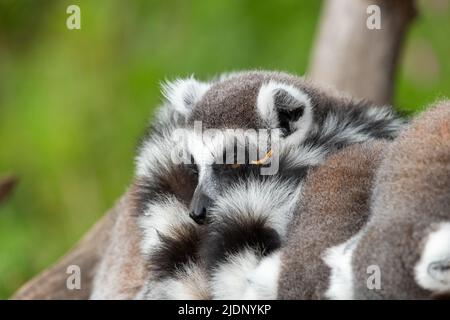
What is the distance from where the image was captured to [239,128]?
11.5 ft

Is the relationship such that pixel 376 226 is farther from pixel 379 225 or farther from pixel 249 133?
pixel 249 133

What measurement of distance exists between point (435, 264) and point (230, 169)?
3.66 feet

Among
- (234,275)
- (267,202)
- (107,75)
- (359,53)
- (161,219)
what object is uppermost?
(359,53)

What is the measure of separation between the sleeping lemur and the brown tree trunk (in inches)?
66.6

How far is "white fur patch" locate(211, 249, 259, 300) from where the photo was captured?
2.89m

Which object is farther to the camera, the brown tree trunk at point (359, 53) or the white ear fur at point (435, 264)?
the brown tree trunk at point (359, 53)

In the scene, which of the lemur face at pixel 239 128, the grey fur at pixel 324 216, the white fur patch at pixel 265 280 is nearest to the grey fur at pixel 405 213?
the grey fur at pixel 324 216

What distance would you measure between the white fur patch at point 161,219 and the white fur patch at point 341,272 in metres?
0.82

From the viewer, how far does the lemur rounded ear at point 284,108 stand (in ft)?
11.4

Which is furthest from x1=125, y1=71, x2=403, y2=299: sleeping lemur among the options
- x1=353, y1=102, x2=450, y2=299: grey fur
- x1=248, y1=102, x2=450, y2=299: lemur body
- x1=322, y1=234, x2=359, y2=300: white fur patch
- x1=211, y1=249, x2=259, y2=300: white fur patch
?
x1=353, y1=102, x2=450, y2=299: grey fur

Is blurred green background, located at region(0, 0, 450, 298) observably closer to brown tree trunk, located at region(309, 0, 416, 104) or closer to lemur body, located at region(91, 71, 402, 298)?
brown tree trunk, located at region(309, 0, 416, 104)

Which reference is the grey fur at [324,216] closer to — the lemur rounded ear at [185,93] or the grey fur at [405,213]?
the grey fur at [405,213]

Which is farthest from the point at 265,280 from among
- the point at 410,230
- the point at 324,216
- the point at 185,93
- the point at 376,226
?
the point at 185,93

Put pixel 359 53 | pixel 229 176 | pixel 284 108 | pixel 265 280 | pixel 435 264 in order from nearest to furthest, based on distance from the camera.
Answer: pixel 435 264 → pixel 265 280 → pixel 229 176 → pixel 284 108 → pixel 359 53
